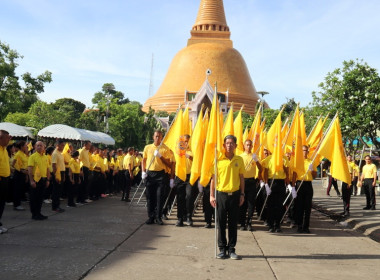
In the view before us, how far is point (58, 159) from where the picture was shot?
9609 mm

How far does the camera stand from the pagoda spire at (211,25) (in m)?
69.4

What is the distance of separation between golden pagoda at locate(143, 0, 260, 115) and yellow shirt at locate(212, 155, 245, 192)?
54924mm

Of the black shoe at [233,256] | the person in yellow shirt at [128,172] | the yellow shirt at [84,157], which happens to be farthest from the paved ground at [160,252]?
the person in yellow shirt at [128,172]

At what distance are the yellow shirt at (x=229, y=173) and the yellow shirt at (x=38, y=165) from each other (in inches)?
163

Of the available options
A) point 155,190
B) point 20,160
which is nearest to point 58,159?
point 20,160

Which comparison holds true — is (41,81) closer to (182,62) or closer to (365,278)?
(365,278)

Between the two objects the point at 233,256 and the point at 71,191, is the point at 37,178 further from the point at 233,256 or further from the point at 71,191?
the point at 233,256

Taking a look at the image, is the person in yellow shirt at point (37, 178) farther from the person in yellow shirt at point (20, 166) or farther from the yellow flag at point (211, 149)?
the yellow flag at point (211, 149)

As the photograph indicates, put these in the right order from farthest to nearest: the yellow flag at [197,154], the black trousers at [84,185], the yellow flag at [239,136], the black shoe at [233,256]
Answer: the black trousers at [84,185]
the yellow flag at [239,136]
the yellow flag at [197,154]
the black shoe at [233,256]

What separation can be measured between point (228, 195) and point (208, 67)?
6150cm

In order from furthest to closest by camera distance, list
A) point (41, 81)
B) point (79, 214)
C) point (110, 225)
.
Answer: point (41, 81) < point (79, 214) < point (110, 225)

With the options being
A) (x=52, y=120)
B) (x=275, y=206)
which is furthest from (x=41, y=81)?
(x=275, y=206)

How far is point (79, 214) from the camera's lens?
29.9 ft

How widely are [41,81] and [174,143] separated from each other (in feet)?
50.4
